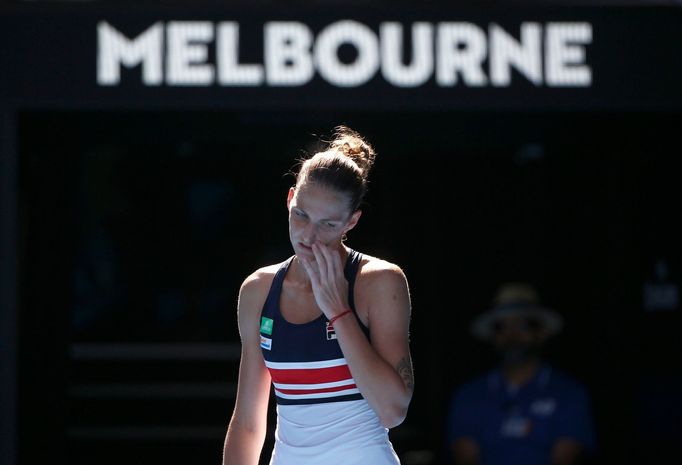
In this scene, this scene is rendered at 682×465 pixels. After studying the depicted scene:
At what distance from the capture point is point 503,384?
18.9 ft

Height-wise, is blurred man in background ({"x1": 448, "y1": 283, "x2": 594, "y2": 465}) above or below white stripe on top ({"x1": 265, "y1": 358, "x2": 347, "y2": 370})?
below

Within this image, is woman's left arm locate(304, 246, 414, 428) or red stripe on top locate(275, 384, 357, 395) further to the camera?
red stripe on top locate(275, 384, 357, 395)

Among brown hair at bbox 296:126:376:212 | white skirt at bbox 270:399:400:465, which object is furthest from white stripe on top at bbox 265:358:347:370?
brown hair at bbox 296:126:376:212

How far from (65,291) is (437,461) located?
2638mm

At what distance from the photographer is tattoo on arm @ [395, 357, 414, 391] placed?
8.43 feet

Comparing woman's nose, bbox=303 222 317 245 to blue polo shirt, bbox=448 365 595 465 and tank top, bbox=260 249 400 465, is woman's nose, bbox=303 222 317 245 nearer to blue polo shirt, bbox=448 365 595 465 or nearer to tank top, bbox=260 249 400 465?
tank top, bbox=260 249 400 465

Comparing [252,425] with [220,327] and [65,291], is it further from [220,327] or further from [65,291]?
[220,327]

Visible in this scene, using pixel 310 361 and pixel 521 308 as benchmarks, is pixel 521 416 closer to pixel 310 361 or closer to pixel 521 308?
pixel 521 308

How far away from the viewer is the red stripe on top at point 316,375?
2.63 meters

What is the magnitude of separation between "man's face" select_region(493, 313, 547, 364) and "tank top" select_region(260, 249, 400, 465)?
3.26 meters

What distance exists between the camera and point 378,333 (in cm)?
263

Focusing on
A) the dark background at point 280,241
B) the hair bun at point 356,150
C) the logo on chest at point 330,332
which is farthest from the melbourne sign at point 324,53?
the logo on chest at point 330,332

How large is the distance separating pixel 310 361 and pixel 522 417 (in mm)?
3214

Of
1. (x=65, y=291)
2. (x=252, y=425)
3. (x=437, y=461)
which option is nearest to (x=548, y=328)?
(x=437, y=461)
